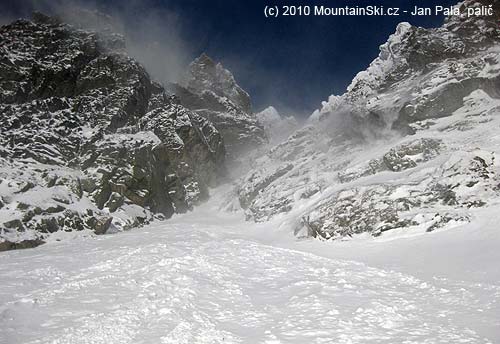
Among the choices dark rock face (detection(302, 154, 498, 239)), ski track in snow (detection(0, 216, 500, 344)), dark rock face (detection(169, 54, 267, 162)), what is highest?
dark rock face (detection(169, 54, 267, 162))

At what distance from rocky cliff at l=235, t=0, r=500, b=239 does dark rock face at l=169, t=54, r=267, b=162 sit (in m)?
26.1

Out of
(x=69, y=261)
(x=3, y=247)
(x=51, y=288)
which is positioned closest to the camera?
(x=51, y=288)

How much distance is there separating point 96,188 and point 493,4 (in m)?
51.7

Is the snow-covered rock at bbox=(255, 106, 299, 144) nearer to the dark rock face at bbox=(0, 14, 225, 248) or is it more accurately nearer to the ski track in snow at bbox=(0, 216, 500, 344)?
the dark rock face at bbox=(0, 14, 225, 248)

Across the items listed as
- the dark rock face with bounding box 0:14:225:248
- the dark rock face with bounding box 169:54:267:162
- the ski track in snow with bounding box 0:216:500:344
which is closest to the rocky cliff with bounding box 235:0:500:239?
the ski track in snow with bounding box 0:216:500:344

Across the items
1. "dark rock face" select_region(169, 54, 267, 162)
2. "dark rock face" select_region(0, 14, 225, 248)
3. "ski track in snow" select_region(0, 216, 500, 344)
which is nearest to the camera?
"ski track in snow" select_region(0, 216, 500, 344)

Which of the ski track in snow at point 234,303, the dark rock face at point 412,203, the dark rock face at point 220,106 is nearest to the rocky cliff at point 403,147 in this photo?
the dark rock face at point 412,203

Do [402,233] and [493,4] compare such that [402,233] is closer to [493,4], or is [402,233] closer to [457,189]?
[457,189]

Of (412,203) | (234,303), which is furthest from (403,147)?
(234,303)

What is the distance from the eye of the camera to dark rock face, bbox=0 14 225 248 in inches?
1389

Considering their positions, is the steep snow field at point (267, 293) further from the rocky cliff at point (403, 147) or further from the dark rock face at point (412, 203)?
the rocky cliff at point (403, 147)

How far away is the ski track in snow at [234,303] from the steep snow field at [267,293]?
3 cm

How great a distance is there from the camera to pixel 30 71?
57594 millimetres

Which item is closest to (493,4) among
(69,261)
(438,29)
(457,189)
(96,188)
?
(438,29)
